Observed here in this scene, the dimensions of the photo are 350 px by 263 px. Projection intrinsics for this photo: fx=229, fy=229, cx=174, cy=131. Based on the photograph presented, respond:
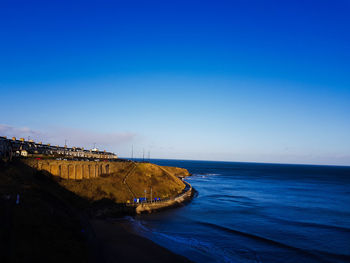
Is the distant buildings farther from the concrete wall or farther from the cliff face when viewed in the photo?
the cliff face

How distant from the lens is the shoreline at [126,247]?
31734 mm

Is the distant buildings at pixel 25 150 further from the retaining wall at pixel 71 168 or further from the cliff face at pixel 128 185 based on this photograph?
the cliff face at pixel 128 185

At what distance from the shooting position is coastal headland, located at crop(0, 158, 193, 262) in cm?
2519

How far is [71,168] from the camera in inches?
2430

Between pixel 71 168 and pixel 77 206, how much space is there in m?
15.5

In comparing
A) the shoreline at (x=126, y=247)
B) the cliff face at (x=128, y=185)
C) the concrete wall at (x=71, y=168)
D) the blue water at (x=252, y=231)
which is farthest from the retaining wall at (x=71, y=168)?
the blue water at (x=252, y=231)

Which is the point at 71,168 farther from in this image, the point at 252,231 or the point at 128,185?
the point at 252,231

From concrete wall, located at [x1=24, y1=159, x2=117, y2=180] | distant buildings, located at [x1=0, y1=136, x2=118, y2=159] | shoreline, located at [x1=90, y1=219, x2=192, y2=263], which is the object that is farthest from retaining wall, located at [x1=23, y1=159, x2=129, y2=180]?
shoreline, located at [x1=90, y1=219, x2=192, y2=263]

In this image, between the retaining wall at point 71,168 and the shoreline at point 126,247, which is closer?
the shoreline at point 126,247

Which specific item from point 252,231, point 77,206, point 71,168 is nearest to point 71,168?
point 71,168

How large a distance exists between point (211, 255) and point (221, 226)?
14828mm

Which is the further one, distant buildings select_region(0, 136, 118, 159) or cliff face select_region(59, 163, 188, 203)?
distant buildings select_region(0, 136, 118, 159)

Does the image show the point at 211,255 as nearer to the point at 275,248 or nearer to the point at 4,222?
the point at 275,248

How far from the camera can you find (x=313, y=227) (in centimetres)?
4891
